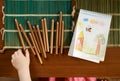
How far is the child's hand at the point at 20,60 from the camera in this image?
0.90 metres

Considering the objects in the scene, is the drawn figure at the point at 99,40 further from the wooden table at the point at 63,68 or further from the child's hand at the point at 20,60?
the child's hand at the point at 20,60

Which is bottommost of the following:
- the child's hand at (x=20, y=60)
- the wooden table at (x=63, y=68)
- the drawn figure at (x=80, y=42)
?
the wooden table at (x=63, y=68)

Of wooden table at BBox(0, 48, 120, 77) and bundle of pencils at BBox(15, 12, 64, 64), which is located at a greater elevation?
bundle of pencils at BBox(15, 12, 64, 64)

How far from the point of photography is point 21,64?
2.97 feet

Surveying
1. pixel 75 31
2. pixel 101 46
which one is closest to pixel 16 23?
pixel 75 31

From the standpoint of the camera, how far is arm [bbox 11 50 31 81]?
895mm

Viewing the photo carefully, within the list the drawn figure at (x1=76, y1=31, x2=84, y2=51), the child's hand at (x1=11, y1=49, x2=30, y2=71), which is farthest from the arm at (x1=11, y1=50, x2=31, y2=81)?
the drawn figure at (x1=76, y1=31, x2=84, y2=51)

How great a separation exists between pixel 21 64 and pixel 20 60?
0.02 m

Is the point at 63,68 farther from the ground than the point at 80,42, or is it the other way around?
the point at 80,42

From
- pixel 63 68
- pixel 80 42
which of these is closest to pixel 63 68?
pixel 63 68

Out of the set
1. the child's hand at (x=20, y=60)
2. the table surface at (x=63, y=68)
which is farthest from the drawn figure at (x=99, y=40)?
the child's hand at (x=20, y=60)

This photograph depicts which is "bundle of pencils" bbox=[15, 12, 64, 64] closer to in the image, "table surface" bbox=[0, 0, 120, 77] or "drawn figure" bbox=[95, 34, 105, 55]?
"table surface" bbox=[0, 0, 120, 77]

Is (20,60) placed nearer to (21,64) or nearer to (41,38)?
(21,64)

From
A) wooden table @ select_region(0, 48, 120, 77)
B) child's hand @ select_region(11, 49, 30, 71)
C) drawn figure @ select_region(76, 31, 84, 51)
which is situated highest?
drawn figure @ select_region(76, 31, 84, 51)
